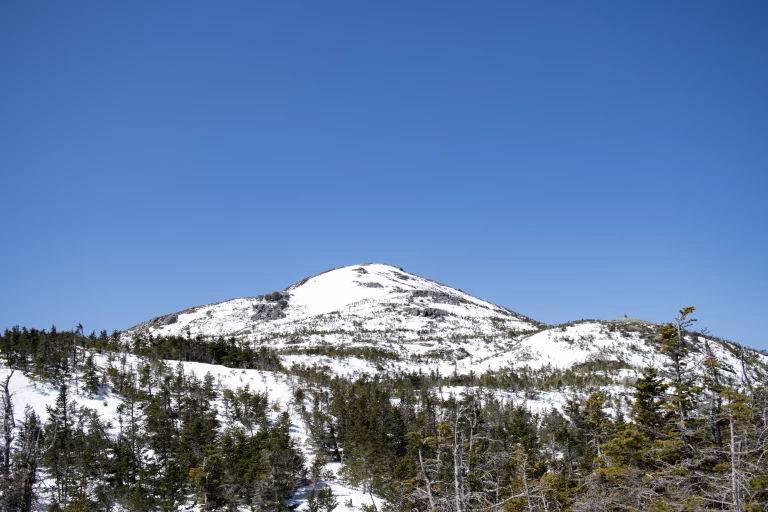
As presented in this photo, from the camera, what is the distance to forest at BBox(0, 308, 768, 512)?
18672mm

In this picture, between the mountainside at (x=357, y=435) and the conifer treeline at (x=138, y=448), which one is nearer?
the mountainside at (x=357, y=435)

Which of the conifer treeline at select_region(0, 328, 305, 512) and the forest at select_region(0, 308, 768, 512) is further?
the conifer treeline at select_region(0, 328, 305, 512)

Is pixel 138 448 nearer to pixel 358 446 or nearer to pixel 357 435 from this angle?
pixel 358 446

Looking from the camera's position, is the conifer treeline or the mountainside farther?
the conifer treeline

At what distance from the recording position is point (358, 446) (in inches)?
2357

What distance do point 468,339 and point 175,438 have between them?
499 feet

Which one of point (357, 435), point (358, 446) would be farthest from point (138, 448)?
point (357, 435)

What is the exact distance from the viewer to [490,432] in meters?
69.2

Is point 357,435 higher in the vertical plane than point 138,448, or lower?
lower

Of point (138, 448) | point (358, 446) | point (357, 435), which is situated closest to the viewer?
point (138, 448)

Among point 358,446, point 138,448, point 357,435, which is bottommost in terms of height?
point 358,446

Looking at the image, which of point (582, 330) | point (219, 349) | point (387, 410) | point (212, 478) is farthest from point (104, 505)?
point (582, 330)

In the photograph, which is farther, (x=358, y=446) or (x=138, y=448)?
(x=358, y=446)

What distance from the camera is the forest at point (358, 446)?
18.7m
